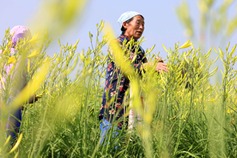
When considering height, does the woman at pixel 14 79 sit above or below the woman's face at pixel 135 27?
below

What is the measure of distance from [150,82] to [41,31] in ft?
1.33

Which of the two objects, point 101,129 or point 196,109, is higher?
point 196,109

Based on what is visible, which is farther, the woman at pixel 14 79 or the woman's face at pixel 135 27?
the woman's face at pixel 135 27

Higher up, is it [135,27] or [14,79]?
[135,27]

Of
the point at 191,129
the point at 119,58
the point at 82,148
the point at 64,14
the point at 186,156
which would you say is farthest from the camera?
the point at 191,129

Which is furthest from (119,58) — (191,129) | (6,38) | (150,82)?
(191,129)

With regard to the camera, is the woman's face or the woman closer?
the woman

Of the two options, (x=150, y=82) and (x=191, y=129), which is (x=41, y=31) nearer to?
(x=150, y=82)

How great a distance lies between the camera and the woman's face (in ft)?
10.4

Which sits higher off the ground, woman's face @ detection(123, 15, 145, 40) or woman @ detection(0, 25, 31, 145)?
woman's face @ detection(123, 15, 145, 40)

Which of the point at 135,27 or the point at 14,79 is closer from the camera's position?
the point at 14,79

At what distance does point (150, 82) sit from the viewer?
0.73m

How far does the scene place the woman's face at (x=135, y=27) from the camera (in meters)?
3.16

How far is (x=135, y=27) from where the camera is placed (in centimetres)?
317
